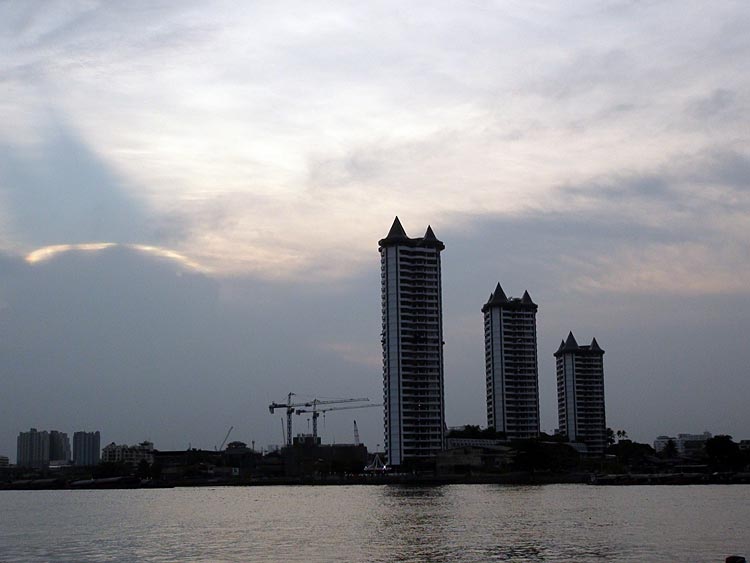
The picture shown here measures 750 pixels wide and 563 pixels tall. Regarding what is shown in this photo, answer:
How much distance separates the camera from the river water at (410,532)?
7069cm

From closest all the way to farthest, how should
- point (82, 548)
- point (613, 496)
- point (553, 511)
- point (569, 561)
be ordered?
point (569, 561)
point (82, 548)
point (553, 511)
point (613, 496)

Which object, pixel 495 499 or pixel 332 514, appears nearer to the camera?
pixel 332 514

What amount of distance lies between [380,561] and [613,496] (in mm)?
87462

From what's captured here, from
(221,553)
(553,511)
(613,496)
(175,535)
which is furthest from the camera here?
(613,496)

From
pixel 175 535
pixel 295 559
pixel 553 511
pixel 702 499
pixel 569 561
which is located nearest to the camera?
pixel 569 561

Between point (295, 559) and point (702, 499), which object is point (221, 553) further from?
point (702, 499)

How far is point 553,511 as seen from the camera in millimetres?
112062

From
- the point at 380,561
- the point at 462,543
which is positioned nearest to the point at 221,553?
the point at 380,561

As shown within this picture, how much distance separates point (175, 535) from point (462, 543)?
103 ft

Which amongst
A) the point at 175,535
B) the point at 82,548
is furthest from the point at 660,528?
the point at 82,548

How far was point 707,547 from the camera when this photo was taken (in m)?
71.6

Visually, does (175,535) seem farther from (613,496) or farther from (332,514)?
(613,496)

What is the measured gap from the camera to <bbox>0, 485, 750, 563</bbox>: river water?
70688mm

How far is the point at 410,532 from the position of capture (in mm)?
87750
